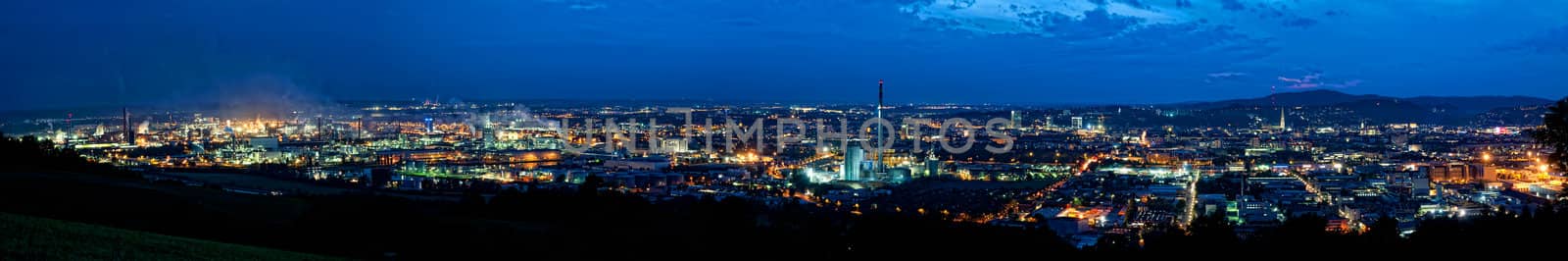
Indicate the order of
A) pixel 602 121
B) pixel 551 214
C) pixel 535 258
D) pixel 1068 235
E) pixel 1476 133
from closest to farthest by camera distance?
pixel 535 258 → pixel 551 214 → pixel 1068 235 → pixel 1476 133 → pixel 602 121

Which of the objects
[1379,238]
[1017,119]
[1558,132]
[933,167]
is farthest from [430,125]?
[1558,132]

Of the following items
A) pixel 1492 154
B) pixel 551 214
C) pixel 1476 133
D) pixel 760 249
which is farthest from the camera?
pixel 1476 133

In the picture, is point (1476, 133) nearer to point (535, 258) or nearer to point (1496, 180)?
point (1496, 180)

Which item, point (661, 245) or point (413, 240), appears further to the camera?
point (661, 245)

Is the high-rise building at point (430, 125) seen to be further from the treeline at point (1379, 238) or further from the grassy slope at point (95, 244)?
the grassy slope at point (95, 244)

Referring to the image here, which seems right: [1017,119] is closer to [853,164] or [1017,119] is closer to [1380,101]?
[1380,101]

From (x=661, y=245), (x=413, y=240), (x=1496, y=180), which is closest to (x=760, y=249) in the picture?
(x=661, y=245)

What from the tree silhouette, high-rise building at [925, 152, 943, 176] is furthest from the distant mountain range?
the tree silhouette
